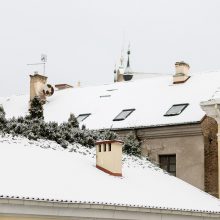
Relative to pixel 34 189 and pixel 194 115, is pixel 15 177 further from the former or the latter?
pixel 194 115

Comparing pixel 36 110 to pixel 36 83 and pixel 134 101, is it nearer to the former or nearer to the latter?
pixel 134 101

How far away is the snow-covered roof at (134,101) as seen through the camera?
30.3m

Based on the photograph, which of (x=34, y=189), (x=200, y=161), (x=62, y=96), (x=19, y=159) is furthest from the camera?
(x=62, y=96)

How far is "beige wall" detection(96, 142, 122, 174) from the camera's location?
75.8ft

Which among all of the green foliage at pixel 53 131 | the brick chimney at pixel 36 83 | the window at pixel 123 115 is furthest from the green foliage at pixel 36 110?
the brick chimney at pixel 36 83

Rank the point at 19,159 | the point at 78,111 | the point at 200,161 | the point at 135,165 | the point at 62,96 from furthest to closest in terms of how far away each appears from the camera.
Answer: the point at 62,96 < the point at 78,111 < the point at 200,161 < the point at 135,165 < the point at 19,159

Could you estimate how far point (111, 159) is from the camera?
23.1m

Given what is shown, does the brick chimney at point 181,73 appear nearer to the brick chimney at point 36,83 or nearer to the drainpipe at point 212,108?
the drainpipe at point 212,108

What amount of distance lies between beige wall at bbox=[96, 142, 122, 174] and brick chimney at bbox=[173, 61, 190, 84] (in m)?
10.6

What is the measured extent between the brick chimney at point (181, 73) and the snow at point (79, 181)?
7.50 metres

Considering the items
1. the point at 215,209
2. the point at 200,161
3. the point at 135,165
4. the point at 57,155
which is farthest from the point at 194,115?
the point at 57,155

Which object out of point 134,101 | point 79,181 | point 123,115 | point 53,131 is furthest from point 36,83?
point 79,181

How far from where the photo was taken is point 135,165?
2680cm

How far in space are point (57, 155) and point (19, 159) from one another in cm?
256
